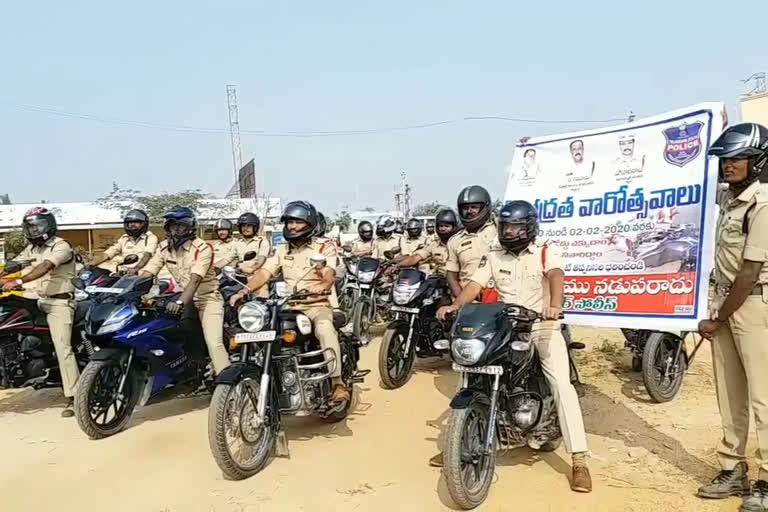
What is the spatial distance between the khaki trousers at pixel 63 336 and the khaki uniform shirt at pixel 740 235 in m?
5.22

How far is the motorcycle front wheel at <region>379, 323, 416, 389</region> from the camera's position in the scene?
6586mm

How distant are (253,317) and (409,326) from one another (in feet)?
8.82

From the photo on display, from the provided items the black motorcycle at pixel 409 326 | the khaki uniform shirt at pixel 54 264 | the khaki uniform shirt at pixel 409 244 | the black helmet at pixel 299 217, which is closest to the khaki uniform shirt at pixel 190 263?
the khaki uniform shirt at pixel 54 264

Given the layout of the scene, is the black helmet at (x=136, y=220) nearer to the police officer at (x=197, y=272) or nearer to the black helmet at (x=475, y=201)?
the police officer at (x=197, y=272)

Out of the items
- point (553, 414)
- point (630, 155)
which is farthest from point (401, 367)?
point (630, 155)

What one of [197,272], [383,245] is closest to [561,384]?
[197,272]

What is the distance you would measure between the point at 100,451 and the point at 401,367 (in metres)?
2.94

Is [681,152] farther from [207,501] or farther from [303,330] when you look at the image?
[207,501]

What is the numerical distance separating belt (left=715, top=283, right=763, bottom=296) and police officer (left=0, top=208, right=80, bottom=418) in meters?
5.20

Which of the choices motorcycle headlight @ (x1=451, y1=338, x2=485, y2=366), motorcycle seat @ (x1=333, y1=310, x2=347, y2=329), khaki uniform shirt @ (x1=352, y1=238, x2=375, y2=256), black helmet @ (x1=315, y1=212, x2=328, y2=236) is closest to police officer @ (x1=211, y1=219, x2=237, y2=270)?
black helmet @ (x1=315, y1=212, x2=328, y2=236)

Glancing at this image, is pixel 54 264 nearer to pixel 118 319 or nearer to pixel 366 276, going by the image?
pixel 118 319

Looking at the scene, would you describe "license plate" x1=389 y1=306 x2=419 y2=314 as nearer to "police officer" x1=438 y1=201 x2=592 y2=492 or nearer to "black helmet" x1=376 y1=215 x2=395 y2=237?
"police officer" x1=438 y1=201 x2=592 y2=492

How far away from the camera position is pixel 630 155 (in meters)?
5.16

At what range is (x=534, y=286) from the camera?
4.31 meters
